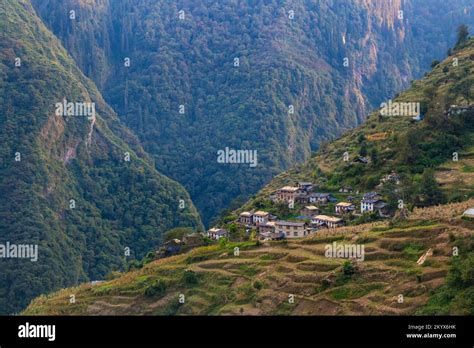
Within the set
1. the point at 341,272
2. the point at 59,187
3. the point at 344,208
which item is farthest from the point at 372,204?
the point at 59,187

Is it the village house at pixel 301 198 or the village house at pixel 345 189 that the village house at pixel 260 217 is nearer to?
the village house at pixel 301 198

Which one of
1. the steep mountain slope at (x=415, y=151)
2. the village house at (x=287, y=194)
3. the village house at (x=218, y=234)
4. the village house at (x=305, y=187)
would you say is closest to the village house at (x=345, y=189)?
the steep mountain slope at (x=415, y=151)

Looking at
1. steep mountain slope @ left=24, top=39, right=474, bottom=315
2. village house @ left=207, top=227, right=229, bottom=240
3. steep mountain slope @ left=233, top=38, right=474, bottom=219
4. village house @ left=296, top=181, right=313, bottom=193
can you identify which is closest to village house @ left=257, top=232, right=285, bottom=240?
steep mountain slope @ left=24, top=39, right=474, bottom=315

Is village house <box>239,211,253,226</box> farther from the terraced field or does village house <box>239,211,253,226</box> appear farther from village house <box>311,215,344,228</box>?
the terraced field

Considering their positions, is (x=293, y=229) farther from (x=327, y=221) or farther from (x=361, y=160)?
(x=361, y=160)

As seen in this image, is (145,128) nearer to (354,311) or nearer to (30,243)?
(30,243)

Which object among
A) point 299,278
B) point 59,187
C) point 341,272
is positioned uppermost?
point 59,187
